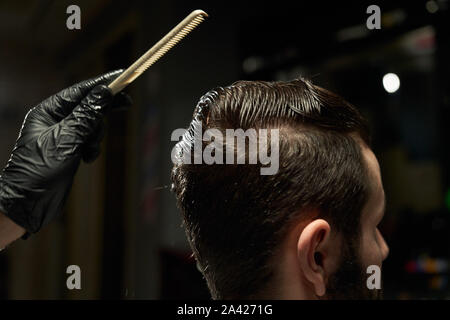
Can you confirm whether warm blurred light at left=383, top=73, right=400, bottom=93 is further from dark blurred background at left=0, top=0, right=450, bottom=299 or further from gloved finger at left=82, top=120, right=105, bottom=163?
gloved finger at left=82, top=120, right=105, bottom=163

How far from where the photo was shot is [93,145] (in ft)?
3.70

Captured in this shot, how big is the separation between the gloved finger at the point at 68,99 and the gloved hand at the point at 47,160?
0.10 ft

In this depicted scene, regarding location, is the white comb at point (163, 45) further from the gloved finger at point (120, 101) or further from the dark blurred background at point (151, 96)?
the dark blurred background at point (151, 96)

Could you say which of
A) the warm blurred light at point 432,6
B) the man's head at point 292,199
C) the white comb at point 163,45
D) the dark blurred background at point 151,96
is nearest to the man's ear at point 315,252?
the man's head at point 292,199

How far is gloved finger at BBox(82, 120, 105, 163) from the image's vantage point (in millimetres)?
1112

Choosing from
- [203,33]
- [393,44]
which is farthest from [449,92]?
[203,33]

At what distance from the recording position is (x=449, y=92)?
236cm

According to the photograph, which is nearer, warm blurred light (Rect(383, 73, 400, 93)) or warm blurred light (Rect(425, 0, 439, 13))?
warm blurred light (Rect(425, 0, 439, 13))

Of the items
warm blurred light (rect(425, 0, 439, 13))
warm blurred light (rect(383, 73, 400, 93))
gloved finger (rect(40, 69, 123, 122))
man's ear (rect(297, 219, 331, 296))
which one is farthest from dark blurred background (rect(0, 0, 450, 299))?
man's ear (rect(297, 219, 331, 296))

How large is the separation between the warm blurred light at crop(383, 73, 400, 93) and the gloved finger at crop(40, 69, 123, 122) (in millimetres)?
2136

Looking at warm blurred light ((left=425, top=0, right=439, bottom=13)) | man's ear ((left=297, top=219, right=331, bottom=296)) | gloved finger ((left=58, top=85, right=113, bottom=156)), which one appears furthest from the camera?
warm blurred light ((left=425, top=0, right=439, bottom=13))

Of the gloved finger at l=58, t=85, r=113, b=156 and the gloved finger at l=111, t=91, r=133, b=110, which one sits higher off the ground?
the gloved finger at l=111, t=91, r=133, b=110

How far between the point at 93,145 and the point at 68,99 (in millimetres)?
118

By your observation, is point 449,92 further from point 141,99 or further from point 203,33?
point 141,99
